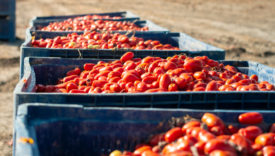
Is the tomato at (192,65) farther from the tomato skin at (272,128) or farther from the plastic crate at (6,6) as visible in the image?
the plastic crate at (6,6)

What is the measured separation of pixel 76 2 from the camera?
84.4 ft

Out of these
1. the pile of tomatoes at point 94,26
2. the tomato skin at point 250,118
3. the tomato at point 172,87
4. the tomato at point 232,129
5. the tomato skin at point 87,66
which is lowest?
the tomato at point 232,129

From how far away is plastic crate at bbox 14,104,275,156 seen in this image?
236cm

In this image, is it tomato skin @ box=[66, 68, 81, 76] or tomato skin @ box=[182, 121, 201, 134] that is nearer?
tomato skin @ box=[182, 121, 201, 134]

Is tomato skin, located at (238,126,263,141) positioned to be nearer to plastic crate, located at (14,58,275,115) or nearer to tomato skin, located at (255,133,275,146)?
tomato skin, located at (255,133,275,146)

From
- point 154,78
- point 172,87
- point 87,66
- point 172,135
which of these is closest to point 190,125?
point 172,135

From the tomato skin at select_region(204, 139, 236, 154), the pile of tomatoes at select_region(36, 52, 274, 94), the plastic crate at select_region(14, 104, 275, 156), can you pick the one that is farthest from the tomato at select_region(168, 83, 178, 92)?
the tomato skin at select_region(204, 139, 236, 154)

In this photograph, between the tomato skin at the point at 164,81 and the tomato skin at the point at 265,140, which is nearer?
the tomato skin at the point at 265,140

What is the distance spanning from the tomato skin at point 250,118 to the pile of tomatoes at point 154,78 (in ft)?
2.08

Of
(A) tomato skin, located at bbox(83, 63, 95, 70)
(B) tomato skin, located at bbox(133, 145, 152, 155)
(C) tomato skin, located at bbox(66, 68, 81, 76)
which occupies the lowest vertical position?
(B) tomato skin, located at bbox(133, 145, 152, 155)

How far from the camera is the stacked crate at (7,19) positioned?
11.5 meters

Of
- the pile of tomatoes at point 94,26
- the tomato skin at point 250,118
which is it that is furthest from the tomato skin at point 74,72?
the pile of tomatoes at point 94,26

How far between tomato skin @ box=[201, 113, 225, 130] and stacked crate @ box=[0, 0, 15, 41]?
1038 cm

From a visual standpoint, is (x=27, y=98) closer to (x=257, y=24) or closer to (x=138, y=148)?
(x=138, y=148)
